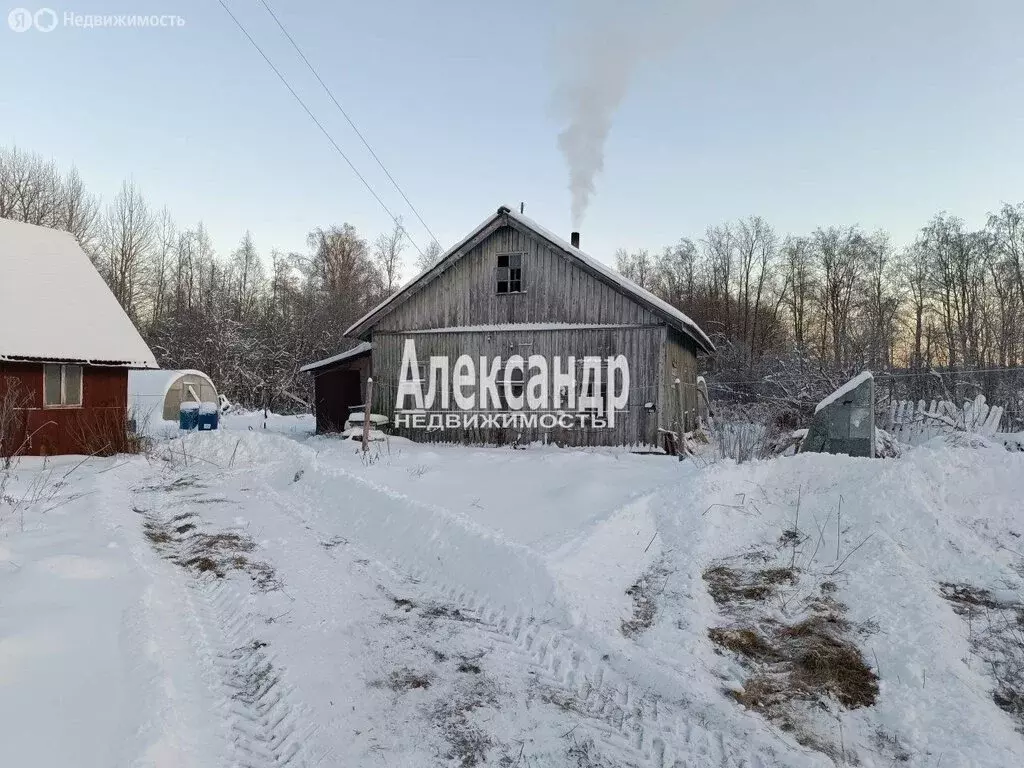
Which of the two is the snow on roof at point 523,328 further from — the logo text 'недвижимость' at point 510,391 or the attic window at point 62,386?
the attic window at point 62,386

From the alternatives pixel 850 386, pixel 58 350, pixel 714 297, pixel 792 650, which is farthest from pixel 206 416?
pixel 714 297

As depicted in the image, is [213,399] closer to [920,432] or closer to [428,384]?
[428,384]

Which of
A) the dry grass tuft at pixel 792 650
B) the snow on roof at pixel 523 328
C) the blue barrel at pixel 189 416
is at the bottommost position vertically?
the dry grass tuft at pixel 792 650

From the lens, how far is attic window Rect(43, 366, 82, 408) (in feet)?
45.8

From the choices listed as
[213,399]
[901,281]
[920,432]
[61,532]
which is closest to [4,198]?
[213,399]

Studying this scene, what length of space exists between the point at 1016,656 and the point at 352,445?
13295mm

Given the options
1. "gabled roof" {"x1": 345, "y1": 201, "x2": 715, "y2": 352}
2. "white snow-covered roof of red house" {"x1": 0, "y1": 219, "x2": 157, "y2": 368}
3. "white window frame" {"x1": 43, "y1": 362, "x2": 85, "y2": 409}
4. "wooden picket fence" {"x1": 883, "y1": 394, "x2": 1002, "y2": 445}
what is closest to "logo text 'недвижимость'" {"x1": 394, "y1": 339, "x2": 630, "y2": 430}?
"gabled roof" {"x1": 345, "y1": 201, "x2": 715, "y2": 352}

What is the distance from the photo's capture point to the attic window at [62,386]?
1395 centimetres

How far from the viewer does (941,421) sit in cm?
1234

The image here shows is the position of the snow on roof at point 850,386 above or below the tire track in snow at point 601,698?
above

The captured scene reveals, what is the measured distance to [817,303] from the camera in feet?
138

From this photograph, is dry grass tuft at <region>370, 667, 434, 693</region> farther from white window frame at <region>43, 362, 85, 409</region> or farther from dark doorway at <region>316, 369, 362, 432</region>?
dark doorway at <region>316, 369, 362, 432</region>

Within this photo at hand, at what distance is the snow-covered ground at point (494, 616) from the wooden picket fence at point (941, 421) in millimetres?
5387

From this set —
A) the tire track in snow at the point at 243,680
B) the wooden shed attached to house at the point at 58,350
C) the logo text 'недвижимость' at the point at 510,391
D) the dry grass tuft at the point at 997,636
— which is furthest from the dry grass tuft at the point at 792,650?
the wooden shed attached to house at the point at 58,350
